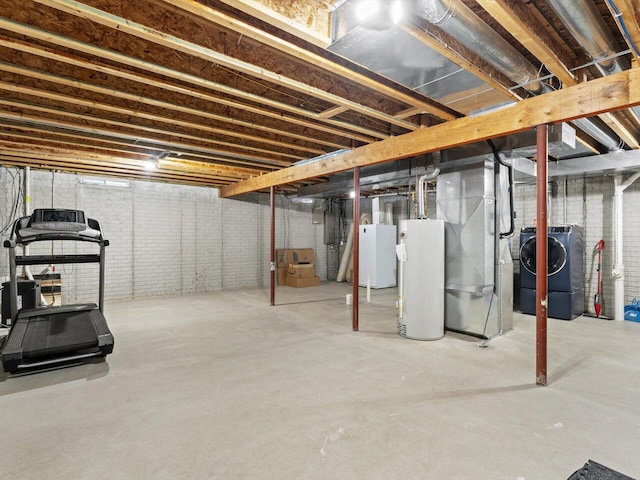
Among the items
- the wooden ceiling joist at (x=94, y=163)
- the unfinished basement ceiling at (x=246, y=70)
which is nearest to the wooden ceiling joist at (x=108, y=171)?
the wooden ceiling joist at (x=94, y=163)

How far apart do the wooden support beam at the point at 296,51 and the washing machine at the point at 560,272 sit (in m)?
3.21

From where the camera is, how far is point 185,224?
755 centimetres

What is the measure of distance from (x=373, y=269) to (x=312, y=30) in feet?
22.1

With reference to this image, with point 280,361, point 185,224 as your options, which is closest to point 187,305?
point 185,224

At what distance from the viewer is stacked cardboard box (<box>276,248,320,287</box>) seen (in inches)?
329

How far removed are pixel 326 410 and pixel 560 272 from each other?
15.0 feet

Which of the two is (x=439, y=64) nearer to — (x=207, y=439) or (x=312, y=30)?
(x=312, y=30)

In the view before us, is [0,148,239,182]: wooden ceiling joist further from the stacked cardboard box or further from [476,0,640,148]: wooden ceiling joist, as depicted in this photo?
[476,0,640,148]: wooden ceiling joist

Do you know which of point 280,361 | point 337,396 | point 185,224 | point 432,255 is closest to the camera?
point 337,396

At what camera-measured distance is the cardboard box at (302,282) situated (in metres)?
8.30

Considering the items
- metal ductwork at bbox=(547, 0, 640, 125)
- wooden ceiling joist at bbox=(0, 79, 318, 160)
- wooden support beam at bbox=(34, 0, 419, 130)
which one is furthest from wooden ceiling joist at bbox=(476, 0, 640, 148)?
wooden ceiling joist at bbox=(0, 79, 318, 160)

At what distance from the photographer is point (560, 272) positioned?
5.09 metres

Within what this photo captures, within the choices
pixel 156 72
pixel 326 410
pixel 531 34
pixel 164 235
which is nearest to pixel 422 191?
pixel 531 34

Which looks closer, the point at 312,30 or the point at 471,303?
the point at 312,30
